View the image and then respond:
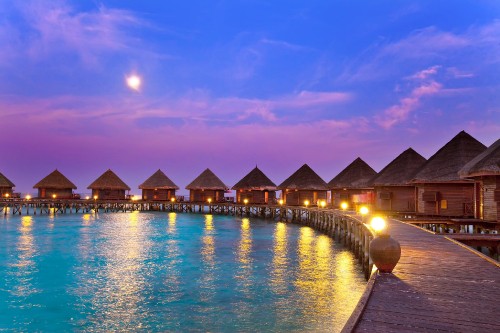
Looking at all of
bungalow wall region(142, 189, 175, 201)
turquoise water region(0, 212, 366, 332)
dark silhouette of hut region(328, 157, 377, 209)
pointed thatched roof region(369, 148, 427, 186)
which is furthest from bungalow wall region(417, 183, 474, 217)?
bungalow wall region(142, 189, 175, 201)

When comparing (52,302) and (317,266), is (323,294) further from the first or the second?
(52,302)

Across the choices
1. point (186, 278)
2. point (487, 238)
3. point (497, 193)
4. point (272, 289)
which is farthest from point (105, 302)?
point (497, 193)

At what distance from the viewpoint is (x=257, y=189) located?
5672 cm

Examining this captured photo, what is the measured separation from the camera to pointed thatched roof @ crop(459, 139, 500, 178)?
2053cm

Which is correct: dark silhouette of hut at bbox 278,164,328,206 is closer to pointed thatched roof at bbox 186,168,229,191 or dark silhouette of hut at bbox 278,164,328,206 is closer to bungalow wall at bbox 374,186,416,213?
bungalow wall at bbox 374,186,416,213

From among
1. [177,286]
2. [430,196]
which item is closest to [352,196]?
[430,196]

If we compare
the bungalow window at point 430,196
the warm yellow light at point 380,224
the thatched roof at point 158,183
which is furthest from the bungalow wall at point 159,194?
the warm yellow light at point 380,224

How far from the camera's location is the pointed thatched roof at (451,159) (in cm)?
2745

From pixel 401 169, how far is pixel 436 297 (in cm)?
3002

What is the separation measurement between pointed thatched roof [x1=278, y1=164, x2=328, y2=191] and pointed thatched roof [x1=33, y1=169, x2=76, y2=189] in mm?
36176

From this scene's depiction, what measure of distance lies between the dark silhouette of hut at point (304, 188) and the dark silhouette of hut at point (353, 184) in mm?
2685

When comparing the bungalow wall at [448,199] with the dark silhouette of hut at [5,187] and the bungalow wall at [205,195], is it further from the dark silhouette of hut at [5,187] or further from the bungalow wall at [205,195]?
the dark silhouette of hut at [5,187]

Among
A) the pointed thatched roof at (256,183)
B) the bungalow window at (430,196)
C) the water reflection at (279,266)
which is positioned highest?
the pointed thatched roof at (256,183)

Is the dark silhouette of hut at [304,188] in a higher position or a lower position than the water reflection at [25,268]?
higher
